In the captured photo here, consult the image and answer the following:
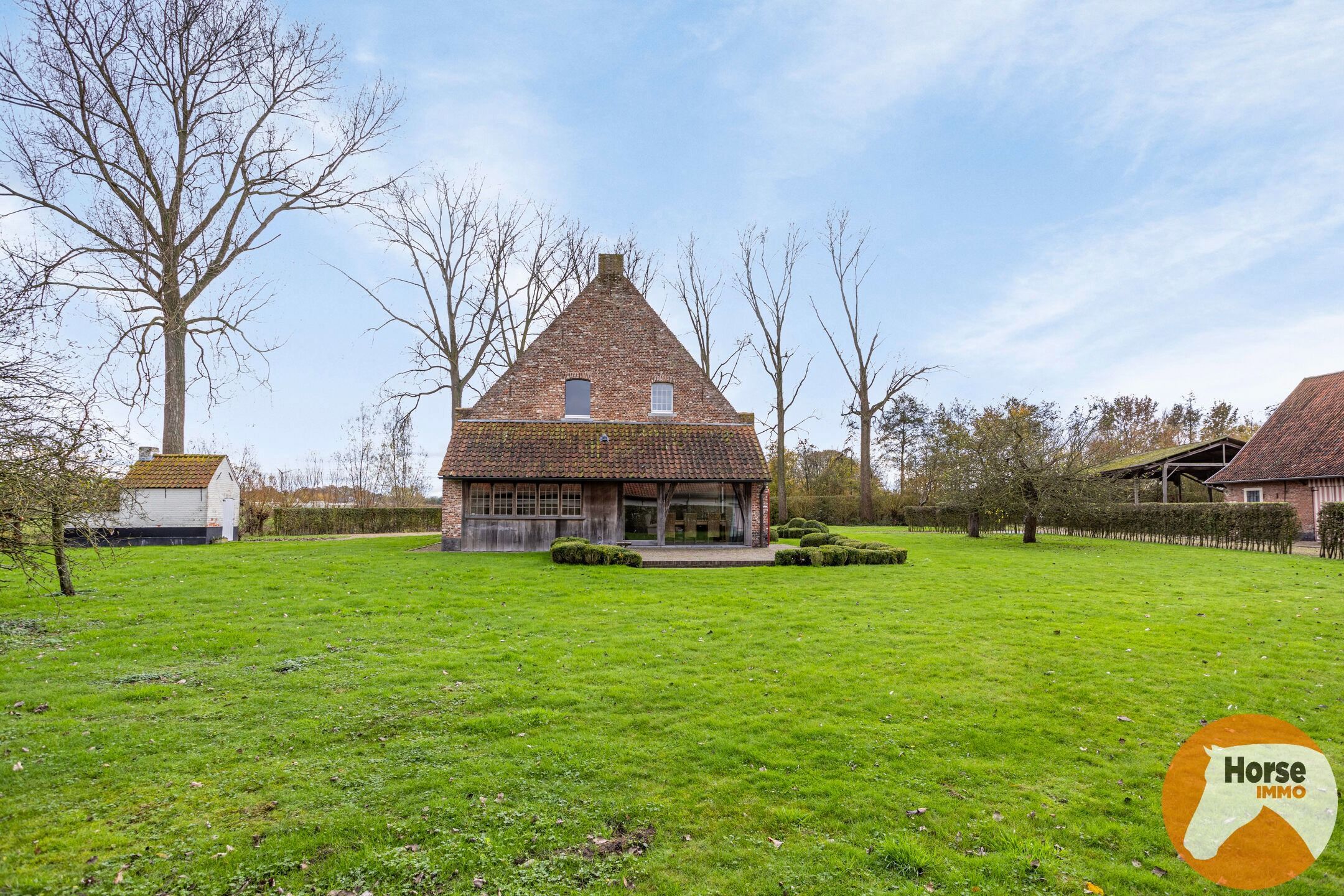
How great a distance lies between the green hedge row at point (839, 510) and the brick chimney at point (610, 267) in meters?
20.0

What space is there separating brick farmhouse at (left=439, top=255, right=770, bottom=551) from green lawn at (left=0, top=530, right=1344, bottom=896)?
29.2 ft

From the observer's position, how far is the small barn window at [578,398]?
21609 mm

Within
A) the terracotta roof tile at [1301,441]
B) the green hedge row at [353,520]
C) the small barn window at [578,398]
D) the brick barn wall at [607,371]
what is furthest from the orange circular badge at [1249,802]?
the green hedge row at [353,520]

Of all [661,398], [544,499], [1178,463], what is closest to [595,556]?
[544,499]

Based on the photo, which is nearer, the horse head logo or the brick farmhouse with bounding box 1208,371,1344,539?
the horse head logo

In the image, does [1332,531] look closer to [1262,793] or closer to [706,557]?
[706,557]

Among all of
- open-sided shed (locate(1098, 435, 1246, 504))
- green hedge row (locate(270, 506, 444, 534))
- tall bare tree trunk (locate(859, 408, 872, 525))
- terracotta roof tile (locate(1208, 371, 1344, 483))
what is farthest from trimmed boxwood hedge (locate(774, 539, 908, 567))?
green hedge row (locate(270, 506, 444, 534))

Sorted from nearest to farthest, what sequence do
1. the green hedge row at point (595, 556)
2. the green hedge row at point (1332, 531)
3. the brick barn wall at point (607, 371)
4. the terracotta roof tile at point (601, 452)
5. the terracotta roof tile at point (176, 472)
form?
the green hedge row at point (595, 556), the green hedge row at point (1332, 531), the terracotta roof tile at point (601, 452), the brick barn wall at point (607, 371), the terracotta roof tile at point (176, 472)

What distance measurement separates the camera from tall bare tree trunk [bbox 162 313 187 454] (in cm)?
2117

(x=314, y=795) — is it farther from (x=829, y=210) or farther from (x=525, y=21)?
(x=829, y=210)

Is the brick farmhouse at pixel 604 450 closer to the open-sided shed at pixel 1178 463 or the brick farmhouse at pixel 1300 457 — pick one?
the open-sided shed at pixel 1178 463

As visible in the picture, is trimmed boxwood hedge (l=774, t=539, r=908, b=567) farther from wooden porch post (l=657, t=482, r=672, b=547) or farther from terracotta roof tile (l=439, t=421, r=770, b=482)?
wooden porch post (l=657, t=482, r=672, b=547)

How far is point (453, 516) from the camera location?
19.4 m

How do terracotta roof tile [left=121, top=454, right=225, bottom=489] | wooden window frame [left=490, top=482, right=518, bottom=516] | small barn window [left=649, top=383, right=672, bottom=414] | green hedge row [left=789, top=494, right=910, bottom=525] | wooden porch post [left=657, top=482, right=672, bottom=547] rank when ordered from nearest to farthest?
wooden window frame [left=490, top=482, right=518, bottom=516] < wooden porch post [left=657, top=482, right=672, bottom=547] < terracotta roof tile [left=121, top=454, right=225, bottom=489] < small barn window [left=649, top=383, right=672, bottom=414] < green hedge row [left=789, top=494, right=910, bottom=525]
